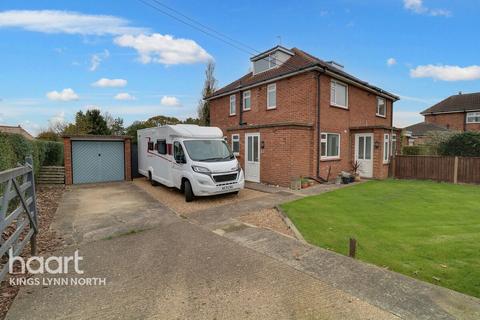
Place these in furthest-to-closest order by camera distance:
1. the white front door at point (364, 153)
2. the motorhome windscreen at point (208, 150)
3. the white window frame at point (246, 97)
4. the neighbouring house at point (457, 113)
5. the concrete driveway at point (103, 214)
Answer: the neighbouring house at point (457, 113), the white window frame at point (246, 97), the white front door at point (364, 153), the motorhome windscreen at point (208, 150), the concrete driveway at point (103, 214)

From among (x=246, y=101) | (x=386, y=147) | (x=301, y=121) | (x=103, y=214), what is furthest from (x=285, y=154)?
(x=103, y=214)

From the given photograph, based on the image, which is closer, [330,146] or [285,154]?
[285,154]

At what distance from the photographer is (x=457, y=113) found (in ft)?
108

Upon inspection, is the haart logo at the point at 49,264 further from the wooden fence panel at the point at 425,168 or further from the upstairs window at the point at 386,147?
the wooden fence panel at the point at 425,168

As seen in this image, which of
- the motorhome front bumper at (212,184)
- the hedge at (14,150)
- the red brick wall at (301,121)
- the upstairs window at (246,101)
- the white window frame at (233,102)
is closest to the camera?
the hedge at (14,150)

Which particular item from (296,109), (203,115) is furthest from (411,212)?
(203,115)

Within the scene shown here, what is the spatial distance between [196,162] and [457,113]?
37905 mm

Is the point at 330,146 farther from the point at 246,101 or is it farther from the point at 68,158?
the point at 68,158

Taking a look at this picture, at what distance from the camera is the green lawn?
13.4 feet

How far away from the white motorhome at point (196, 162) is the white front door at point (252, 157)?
3.06m

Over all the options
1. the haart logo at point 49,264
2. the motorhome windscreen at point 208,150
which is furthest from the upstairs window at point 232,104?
the haart logo at point 49,264

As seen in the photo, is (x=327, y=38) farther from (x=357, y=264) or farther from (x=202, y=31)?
(x=357, y=264)

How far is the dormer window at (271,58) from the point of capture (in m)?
15.7

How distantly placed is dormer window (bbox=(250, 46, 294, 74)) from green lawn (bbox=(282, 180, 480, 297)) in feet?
29.9
